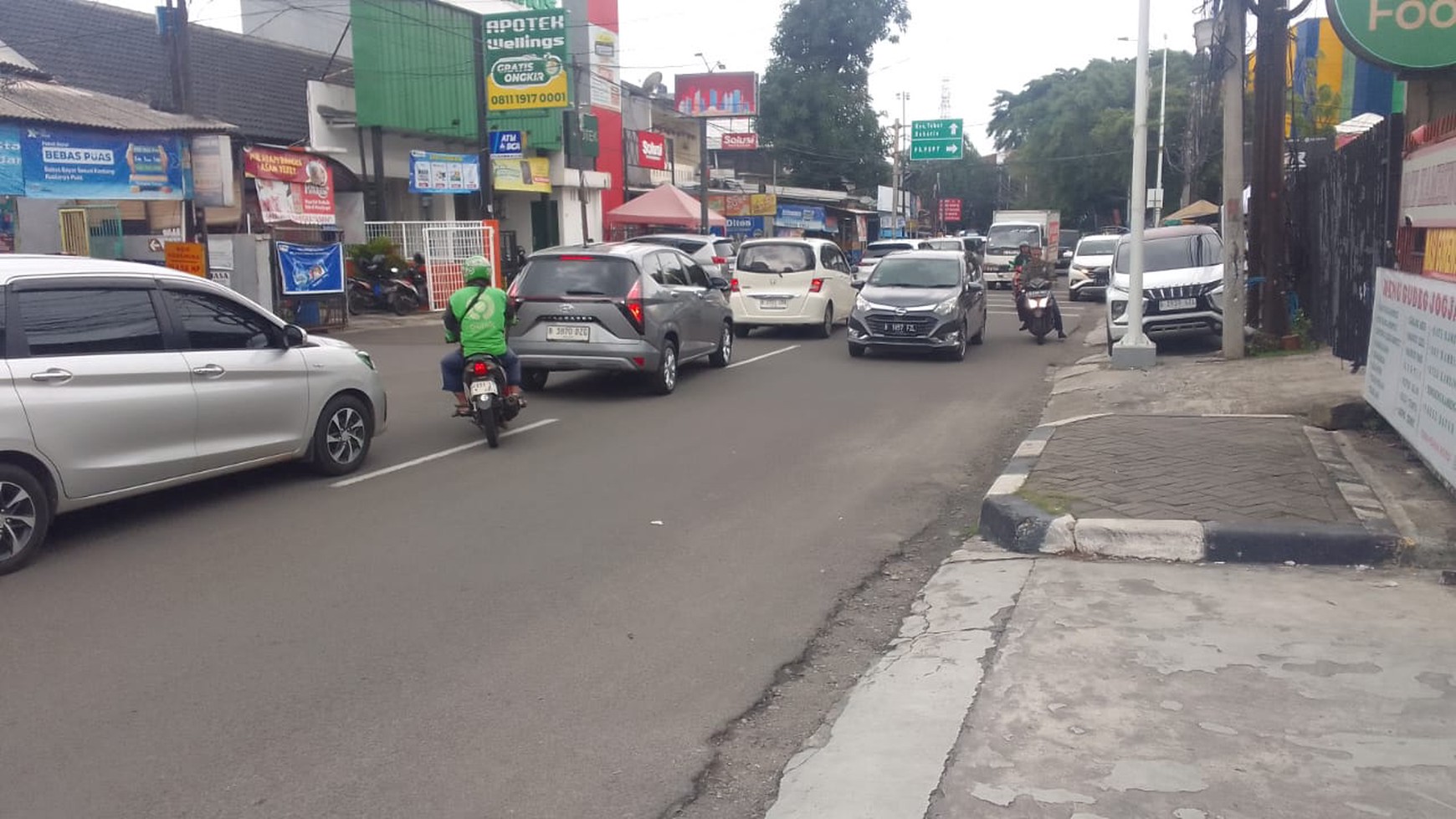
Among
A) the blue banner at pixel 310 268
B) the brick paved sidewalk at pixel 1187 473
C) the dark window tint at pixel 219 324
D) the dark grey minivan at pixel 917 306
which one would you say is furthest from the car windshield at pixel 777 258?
the dark window tint at pixel 219 324

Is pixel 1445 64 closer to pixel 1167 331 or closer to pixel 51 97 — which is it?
pixel 1167 331

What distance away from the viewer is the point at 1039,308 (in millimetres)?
19641

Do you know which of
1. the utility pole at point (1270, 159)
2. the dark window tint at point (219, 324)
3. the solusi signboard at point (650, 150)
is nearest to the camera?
the dark window tint at point (219, 324)

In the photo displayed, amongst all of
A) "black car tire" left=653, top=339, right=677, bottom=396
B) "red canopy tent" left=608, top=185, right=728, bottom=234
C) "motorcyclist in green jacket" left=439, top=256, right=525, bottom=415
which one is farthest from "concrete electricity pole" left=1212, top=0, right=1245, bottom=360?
"red canopy tent" left=608, top=185, right=728, bottom=234

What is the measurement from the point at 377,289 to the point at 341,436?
54.0ft

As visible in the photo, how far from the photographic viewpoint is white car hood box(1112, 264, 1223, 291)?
54.2 ft

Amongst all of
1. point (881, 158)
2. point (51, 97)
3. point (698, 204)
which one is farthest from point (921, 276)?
point (881, 158)

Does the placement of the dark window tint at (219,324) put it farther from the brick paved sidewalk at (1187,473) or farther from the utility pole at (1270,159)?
the utility pole at (1270,159)

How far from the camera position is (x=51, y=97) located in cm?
1719

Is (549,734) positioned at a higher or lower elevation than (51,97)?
lower

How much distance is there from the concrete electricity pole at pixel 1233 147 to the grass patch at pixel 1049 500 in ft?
27.5

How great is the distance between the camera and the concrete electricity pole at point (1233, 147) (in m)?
14.2

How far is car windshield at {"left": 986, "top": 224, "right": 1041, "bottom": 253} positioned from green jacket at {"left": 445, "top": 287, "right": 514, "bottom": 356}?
1446 inches

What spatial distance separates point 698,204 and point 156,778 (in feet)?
113
